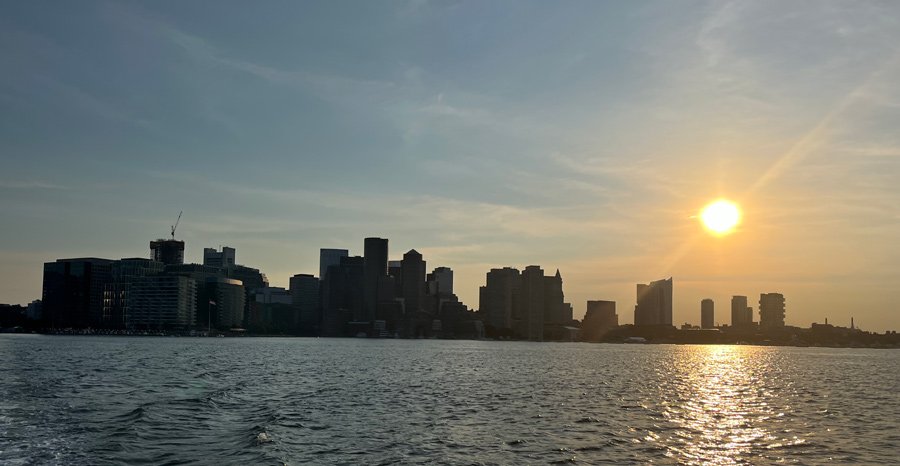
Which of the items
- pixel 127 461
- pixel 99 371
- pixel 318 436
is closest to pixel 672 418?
pixel 318 436

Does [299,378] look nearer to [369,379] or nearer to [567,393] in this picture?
[369,379]

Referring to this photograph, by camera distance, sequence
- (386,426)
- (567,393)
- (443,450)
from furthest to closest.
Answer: (567,393) → (386,426) → (443,450)

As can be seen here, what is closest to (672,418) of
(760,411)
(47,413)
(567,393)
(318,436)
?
(760,411)

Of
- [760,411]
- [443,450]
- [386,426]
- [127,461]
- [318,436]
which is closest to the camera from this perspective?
[127,461]

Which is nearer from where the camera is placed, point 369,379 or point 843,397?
point 843,397

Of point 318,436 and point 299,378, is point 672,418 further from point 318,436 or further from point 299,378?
point 299,378

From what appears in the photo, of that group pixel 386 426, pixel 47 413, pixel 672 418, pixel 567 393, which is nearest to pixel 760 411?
pixel 672 418

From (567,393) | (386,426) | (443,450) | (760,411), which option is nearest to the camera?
(443,450)

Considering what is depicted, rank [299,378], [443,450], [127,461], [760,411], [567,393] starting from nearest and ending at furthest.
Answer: [127,461] → [443,450] → [760,411] → [567,393] → [299,378]

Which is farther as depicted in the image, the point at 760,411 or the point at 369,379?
the point at 369,379

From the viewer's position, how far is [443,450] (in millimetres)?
52594

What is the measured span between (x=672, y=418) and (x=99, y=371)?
87629mm

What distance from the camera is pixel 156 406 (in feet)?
240

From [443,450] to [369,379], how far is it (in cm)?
6718
